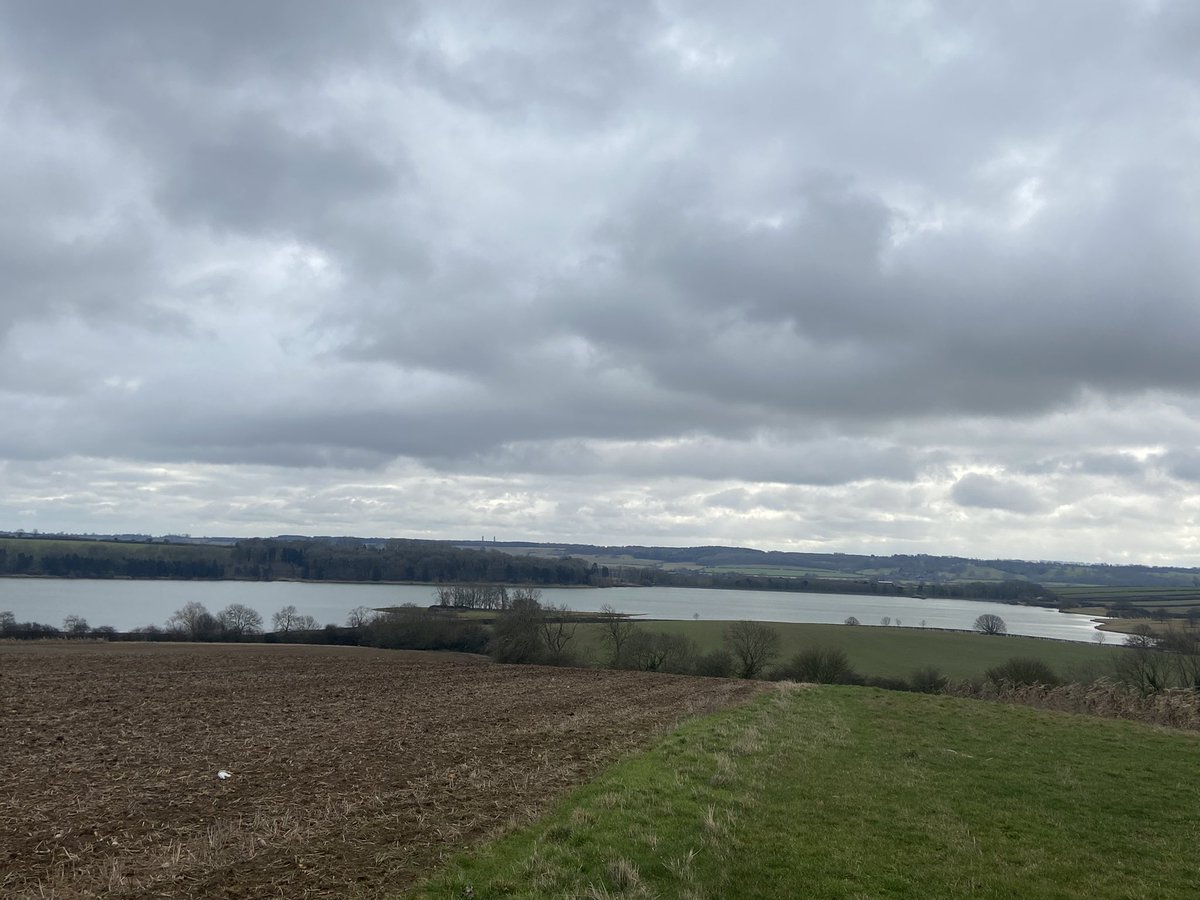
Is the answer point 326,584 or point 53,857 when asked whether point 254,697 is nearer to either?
point 53,857

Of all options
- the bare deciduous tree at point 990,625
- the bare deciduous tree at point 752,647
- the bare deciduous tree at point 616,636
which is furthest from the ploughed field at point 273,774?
the bare deciduous tree at point 990,625

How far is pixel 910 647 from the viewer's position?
221 ft

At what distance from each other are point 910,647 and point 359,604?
69.8 metres

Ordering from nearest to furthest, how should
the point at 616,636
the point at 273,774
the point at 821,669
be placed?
the point at 273,774, the point at 821,669, the point at 616,636

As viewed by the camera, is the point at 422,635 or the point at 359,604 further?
the point at 359,604

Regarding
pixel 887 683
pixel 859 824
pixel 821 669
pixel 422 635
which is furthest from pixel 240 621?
pixel 859 824

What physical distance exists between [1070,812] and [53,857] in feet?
39.0

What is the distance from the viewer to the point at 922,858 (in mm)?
7812

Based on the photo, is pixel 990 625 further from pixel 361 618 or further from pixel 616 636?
pixel 361 618

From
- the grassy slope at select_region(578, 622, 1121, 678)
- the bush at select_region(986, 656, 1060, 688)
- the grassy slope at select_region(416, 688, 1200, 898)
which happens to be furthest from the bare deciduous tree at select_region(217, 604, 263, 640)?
the grassy slope at select_region(416, 688, 1200, 898)

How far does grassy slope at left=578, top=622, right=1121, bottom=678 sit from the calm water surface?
13721 millimetres

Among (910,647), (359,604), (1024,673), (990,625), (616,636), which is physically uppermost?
(616,636)

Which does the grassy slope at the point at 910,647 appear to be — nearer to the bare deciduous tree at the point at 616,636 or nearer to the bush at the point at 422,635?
the bare deciduous tree at the point at 616,636

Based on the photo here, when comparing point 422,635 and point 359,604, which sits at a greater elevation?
Result: point 422,635
